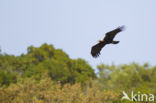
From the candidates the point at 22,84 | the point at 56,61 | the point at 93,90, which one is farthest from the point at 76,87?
the point at 56,61

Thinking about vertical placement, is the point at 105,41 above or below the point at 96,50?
above

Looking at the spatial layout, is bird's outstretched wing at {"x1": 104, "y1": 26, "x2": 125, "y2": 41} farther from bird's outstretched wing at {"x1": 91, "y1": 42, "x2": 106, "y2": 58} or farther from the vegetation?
the vegetation

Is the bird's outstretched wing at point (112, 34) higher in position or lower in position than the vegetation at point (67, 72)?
lower

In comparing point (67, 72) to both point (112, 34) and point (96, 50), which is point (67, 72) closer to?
point (96, 50)

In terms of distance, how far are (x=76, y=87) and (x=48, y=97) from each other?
60.9 inches

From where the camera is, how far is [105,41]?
1812cm

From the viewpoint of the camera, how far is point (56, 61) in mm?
56938

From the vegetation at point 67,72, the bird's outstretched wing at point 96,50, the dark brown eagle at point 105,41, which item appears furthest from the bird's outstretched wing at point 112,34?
the vegetation at point 67,72

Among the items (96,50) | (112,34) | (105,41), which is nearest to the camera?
(112,34)

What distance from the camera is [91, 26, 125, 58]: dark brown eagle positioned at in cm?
1720

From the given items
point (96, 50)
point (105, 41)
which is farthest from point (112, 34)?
point (96, 50)

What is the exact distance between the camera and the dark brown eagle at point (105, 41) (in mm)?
17203

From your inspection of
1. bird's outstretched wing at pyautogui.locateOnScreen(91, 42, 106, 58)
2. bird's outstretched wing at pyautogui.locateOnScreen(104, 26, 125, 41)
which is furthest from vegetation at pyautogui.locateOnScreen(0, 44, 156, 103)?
bird's outstretched wing at pyautogui.locateOnScreen(104, 26, 125, 41)

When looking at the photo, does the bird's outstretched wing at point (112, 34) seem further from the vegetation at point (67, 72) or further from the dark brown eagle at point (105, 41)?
the vegetation at point (67, 72)
